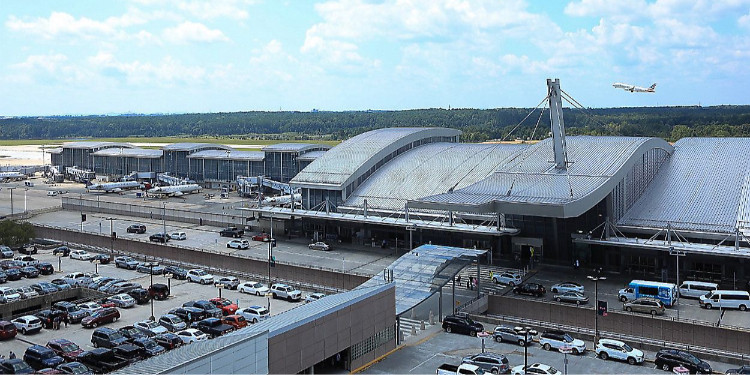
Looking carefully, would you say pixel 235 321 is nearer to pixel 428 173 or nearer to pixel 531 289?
pixel 531 289

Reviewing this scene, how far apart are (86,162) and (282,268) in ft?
312

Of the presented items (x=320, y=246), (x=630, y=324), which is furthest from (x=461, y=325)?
(x=320, y=246)

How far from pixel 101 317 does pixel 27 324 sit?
3.93 meters

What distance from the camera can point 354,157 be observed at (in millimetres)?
72375

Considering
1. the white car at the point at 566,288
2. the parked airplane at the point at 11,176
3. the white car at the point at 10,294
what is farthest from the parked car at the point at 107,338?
the parked airplane at the point at 11,176

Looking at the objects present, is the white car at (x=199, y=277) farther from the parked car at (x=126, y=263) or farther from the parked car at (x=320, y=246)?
the parked car at (x=320, y=246)

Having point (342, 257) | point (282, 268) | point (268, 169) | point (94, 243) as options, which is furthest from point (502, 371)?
point (268, 169)

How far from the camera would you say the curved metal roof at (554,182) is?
163 ft

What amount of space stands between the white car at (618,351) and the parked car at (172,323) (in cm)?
2261

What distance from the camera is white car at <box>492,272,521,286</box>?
5047 cm

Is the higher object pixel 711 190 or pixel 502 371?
pixel 711 190

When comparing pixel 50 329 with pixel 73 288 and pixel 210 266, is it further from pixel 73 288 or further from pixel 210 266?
pixel 210 266

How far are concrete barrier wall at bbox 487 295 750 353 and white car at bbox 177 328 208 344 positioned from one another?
56.1 ft

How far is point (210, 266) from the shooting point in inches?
2301
